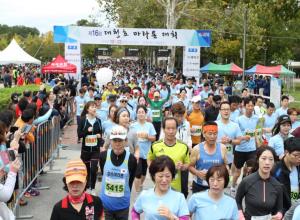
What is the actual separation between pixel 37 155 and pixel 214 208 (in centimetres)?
503

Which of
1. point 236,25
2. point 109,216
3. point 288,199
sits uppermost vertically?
point 236,25

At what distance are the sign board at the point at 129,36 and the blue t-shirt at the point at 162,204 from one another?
18.8 meters

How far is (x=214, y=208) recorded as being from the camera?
4.04 meters

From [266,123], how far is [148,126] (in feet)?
9.48

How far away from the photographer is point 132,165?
17.1 ft

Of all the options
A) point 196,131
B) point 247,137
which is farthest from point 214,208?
point 196,131

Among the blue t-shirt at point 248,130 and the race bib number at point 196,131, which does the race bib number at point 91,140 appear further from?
the blue t-shirt at point 248,130

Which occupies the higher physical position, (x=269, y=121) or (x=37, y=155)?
(x=269, y=121)

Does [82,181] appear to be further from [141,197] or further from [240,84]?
[240,84]

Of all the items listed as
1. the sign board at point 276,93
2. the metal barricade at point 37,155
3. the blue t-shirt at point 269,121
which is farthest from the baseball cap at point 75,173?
the sign board at point 276,93

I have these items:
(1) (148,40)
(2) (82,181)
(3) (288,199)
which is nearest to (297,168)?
(3) (288,199)

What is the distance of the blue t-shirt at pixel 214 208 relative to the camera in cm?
403

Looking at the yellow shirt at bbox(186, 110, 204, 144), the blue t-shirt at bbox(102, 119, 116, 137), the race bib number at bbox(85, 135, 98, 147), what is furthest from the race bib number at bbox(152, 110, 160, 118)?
the race bib number at bbox(85, 135, 98, 147)

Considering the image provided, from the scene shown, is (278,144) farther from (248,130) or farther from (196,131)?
(196,131)
